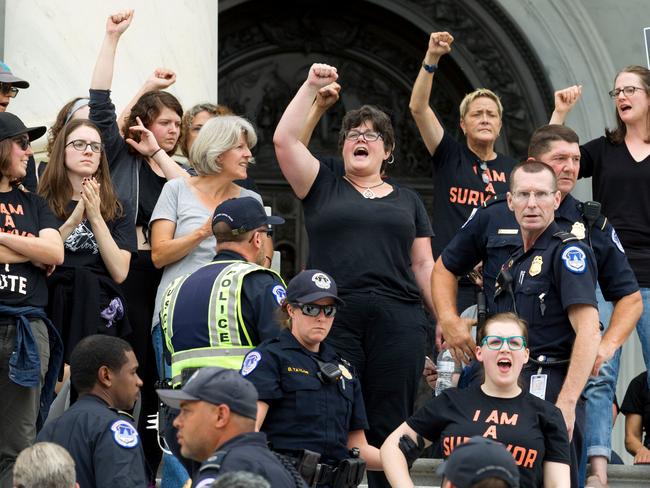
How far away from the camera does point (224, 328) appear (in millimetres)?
6633

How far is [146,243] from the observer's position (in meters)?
8.29

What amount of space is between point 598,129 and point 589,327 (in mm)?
5262

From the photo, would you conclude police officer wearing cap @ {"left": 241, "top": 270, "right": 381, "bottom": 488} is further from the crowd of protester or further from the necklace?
the necklace

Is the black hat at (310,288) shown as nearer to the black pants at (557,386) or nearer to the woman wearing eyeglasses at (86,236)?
the black pants at (557,386)

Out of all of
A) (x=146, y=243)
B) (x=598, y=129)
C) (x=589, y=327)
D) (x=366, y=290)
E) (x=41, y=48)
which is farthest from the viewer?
(x=598, y=129)

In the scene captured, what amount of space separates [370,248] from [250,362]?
135 cm

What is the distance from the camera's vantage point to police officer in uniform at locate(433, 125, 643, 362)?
7273 millimetres

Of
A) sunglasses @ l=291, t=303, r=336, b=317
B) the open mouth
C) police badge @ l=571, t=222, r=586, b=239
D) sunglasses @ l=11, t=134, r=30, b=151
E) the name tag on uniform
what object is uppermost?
sunglasses @ l=11, t=134, r=30, b=151

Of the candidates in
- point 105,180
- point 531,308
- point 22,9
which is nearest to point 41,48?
point 22,9

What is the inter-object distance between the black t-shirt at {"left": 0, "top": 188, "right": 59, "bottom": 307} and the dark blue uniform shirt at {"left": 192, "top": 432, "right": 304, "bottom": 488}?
2207 mm

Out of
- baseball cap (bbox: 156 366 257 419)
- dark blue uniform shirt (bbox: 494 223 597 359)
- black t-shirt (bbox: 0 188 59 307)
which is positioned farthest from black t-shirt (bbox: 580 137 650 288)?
baseball cap (bbox: 156 366 257 419)

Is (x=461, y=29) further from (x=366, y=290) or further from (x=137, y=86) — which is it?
(x=366, y=290)

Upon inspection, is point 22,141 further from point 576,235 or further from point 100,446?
point 576,235

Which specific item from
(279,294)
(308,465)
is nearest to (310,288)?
(279,294)
